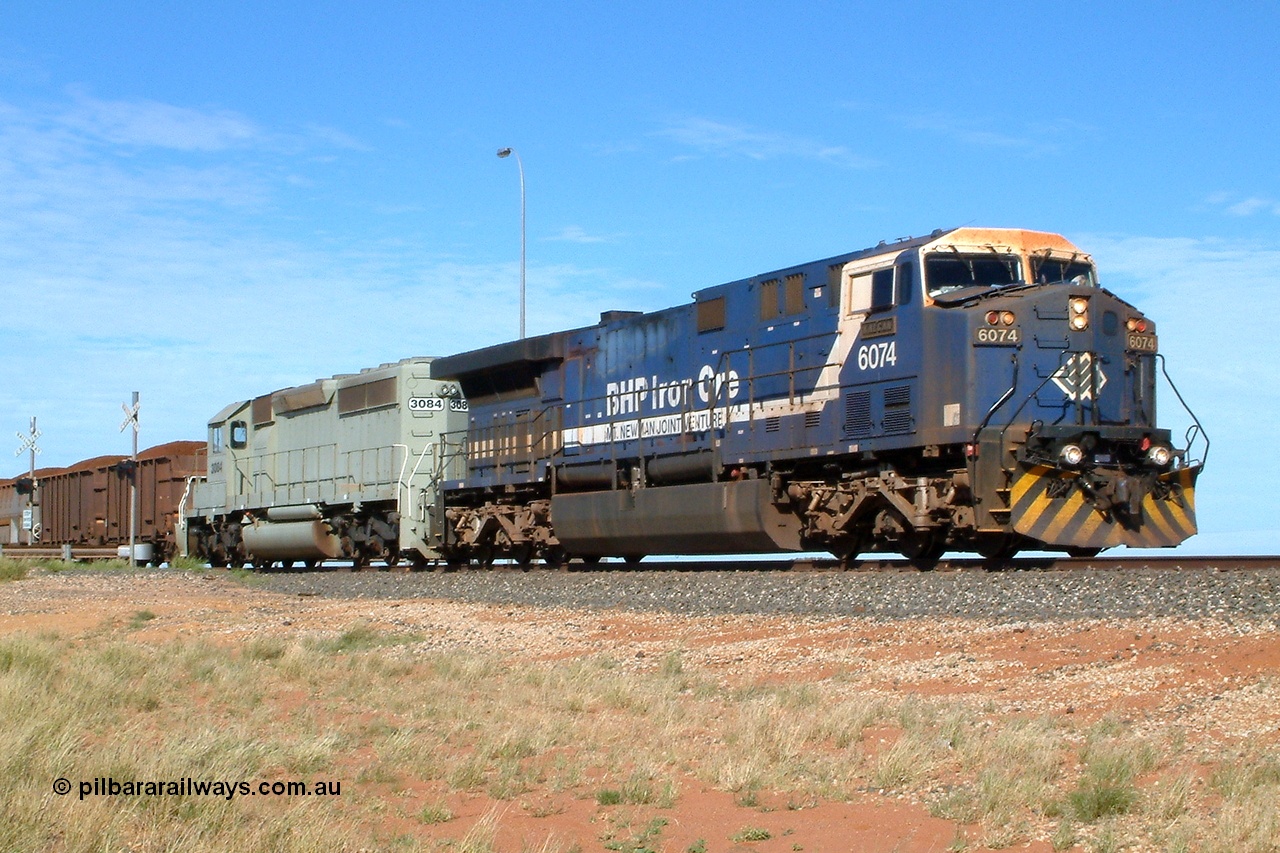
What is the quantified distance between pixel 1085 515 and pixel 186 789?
1005cm

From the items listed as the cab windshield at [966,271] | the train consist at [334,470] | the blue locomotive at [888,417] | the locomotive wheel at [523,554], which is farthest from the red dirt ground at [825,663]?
the train consist at [334,470]

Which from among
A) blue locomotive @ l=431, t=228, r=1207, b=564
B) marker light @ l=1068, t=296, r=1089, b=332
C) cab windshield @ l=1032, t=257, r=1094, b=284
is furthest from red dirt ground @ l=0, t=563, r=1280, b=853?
cab windshield @ l=1032, t=257, r=1094, b=284

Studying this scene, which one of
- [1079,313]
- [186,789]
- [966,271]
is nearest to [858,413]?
[966,271]

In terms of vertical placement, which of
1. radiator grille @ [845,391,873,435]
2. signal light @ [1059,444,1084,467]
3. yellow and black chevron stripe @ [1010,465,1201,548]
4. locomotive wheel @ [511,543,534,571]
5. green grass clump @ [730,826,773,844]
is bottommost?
green grass clump @ [730,826,773,844]

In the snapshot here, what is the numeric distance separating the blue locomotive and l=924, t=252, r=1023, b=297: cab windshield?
0.07ft

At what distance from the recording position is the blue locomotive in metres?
14.2

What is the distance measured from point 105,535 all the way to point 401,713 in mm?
31412

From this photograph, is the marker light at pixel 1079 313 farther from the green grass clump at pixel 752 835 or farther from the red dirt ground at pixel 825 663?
the green grass clump at pixel 752 835

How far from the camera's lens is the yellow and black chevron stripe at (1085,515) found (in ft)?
45.2

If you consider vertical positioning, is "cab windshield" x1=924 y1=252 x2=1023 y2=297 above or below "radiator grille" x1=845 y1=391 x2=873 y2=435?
above

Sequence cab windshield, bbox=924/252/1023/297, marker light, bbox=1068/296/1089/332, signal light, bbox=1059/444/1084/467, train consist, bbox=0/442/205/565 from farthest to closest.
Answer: train consist, bbox=0/442/205/565
cab windshield, bbox=924/252/1023/297
marker light, bbox=1068/296/1089/332
signal light, bbox=1059/444/1084/467

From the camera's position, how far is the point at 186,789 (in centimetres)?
671

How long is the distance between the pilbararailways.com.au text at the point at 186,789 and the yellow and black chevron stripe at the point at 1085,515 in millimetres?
8719

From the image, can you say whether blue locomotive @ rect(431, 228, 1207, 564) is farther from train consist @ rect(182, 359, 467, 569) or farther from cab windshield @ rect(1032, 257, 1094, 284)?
train consist @ rect(182, 359, 467, 569)
